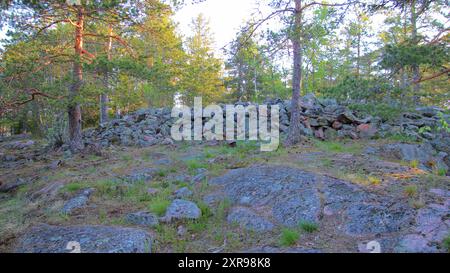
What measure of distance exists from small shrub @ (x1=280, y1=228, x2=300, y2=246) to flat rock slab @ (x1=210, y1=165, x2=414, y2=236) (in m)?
0.43

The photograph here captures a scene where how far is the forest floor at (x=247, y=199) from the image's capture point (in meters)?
4.22

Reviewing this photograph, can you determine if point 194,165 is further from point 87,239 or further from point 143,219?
point 87,239

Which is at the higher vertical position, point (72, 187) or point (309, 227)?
point (72, 187)

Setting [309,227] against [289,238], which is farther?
[309,227]

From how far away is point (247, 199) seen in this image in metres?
5.57

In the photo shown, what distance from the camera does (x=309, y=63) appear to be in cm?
2122

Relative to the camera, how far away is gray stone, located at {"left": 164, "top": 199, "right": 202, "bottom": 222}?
501cm

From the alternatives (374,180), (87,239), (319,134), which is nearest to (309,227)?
(374,180)

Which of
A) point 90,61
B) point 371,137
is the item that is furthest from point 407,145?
point 90,61

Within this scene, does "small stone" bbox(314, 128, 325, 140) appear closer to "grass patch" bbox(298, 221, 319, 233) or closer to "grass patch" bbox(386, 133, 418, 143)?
"grass patch" bbox(386, 133, 418, 143)

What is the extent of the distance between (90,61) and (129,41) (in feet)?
6.31

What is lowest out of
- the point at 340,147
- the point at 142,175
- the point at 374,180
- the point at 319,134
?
the point at 142,175

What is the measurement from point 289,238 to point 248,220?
3.05 ft
